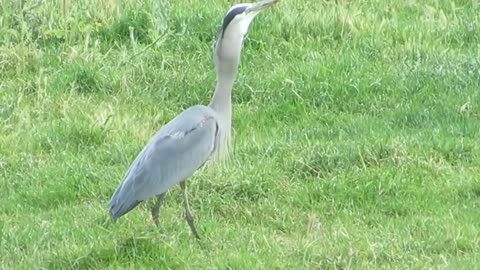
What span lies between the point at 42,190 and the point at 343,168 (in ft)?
5.45

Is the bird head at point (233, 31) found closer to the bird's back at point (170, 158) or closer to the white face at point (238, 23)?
the white face at point (238, 23)

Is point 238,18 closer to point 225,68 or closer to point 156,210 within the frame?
point 225,68

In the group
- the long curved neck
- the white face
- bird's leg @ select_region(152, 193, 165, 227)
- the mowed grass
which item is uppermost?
the white face

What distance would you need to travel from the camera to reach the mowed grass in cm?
565

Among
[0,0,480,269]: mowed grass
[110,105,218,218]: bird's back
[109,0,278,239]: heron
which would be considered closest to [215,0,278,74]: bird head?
[109,0,278,239]: heron

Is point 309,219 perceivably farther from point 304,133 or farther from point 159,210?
point 304,133

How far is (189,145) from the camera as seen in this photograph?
19.1 ft

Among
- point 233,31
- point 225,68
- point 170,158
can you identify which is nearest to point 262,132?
point 225,68

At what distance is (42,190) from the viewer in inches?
253

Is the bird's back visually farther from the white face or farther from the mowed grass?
the white face

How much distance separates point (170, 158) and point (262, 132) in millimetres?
1592

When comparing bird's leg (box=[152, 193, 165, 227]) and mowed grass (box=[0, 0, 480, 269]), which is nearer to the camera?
mowed grass (box=[0, 0, 480, 269])

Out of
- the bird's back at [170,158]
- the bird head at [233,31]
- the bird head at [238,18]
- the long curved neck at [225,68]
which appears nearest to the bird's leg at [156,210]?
the bird's back at [170,158]

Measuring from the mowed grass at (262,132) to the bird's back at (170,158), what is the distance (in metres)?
0.25
